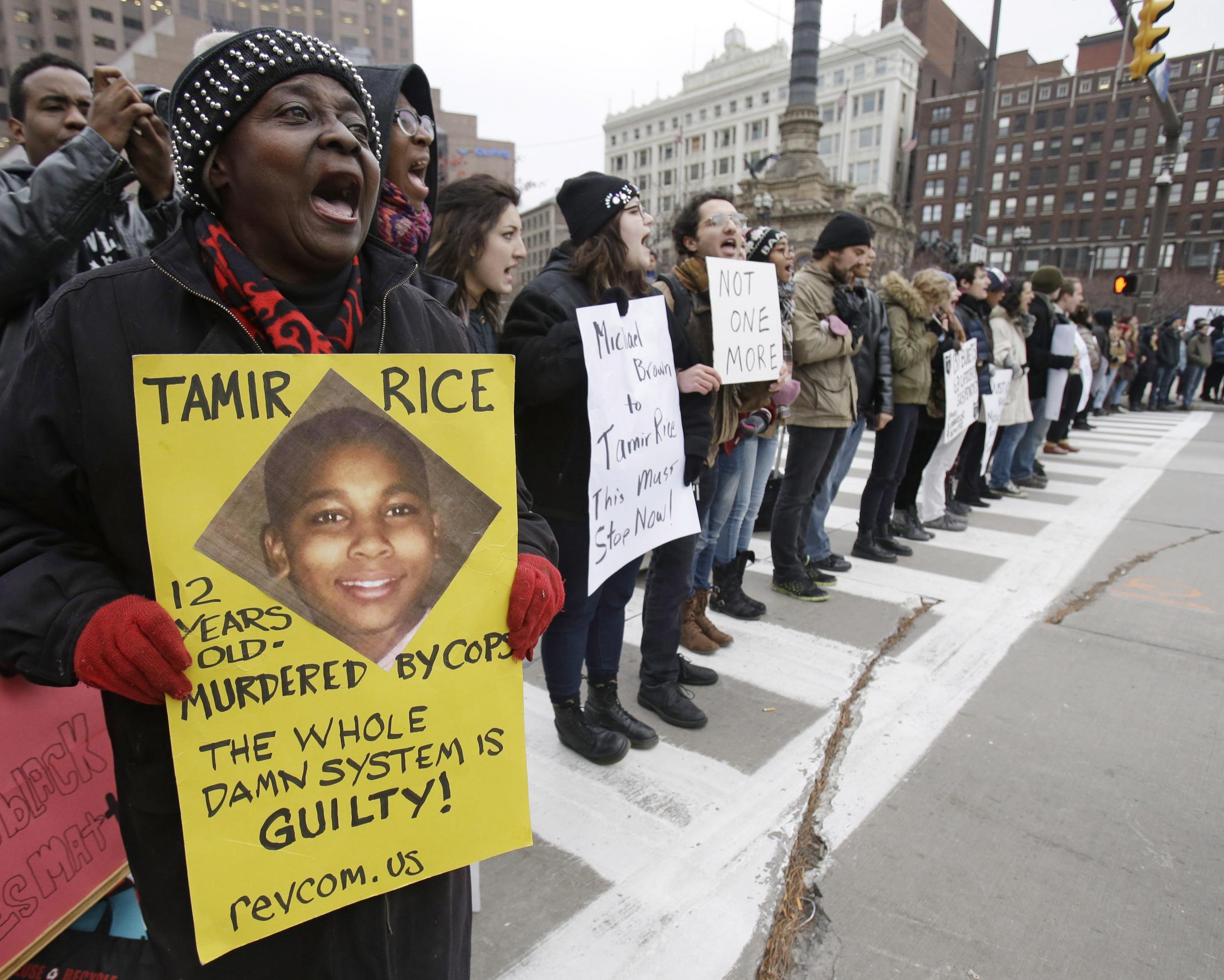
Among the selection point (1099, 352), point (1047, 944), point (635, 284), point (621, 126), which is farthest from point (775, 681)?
point (621, 126)

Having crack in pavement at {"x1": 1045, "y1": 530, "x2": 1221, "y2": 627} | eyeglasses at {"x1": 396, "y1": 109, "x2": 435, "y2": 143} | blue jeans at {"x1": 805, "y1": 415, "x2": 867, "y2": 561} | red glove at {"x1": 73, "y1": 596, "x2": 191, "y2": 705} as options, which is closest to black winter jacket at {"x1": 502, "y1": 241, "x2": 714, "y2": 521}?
eyeglasses at {"x1": 396, "y1": 109, "x2": 435, "y2": 143}

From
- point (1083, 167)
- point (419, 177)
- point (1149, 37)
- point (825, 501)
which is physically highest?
point (1083, 167)

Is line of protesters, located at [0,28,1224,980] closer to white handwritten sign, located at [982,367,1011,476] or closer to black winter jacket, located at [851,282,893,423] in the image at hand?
black winter jacket, located at [851,282,893,423]

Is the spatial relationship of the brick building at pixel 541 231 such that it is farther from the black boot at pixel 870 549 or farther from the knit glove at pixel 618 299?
the knit glove at pixel 618 299

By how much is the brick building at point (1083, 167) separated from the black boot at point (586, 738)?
7543 centimetres

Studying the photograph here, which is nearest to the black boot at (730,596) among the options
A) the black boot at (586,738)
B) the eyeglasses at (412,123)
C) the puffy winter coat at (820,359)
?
the puffy winter coat at (820,359)

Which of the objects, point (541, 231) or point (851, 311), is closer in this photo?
point (851, 311)

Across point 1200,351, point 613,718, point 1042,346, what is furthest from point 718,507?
point 1200,351

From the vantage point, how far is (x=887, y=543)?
5594mm

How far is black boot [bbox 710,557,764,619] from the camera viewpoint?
14.1 ft

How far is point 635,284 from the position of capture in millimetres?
2717

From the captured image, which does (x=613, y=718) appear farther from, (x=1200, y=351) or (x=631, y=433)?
(x=1200, y=351)

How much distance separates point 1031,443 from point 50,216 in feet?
27.2

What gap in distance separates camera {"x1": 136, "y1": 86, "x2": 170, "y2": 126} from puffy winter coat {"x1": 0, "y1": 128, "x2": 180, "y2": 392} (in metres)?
0.16
